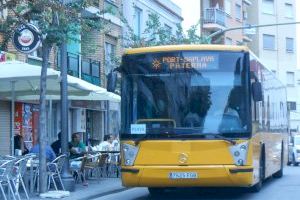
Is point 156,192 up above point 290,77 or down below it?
below

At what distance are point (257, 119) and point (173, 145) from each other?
2476 mm

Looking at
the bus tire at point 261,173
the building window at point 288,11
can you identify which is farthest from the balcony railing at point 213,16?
the bus tire at point 261,173

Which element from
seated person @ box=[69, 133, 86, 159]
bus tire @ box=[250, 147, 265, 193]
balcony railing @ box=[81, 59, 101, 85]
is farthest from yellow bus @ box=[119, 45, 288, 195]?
balcony railing @ box=[81, 59, 101, 85]

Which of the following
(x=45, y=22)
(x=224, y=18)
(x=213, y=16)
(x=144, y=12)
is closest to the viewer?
(x=45, y=22)

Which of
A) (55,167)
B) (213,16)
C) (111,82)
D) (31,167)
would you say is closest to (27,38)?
(111,82)

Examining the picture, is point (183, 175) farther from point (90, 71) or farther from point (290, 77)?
point (290, 77)

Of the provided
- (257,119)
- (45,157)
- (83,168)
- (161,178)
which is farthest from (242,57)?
(83,168)

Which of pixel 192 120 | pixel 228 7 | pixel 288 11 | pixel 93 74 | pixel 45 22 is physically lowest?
pixel 192 120

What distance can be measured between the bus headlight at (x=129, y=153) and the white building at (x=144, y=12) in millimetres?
19803

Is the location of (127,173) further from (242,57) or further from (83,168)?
(83,168)

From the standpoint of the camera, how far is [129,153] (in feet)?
49.6

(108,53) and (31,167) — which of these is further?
(108,53)

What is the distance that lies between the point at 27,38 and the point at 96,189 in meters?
4.40

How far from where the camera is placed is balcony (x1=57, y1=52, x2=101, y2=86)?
3003 centimetres
